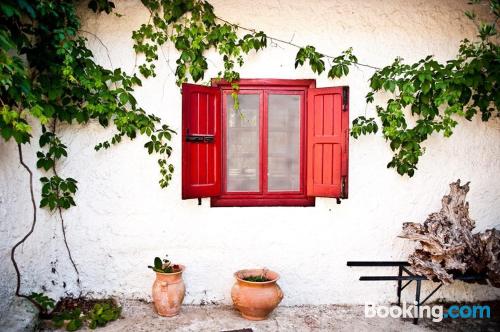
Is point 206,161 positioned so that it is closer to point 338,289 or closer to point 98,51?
point 98,51

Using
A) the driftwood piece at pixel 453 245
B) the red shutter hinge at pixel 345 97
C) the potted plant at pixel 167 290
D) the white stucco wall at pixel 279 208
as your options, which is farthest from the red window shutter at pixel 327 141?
the potted plant at pixel 167 290

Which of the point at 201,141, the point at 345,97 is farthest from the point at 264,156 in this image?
the point at 345,97

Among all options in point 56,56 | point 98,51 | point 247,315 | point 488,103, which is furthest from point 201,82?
point 488,103

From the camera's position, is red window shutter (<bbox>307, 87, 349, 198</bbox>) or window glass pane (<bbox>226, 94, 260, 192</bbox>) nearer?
red window shutter (<bbox>307, 87, 349, 198</bbox>)

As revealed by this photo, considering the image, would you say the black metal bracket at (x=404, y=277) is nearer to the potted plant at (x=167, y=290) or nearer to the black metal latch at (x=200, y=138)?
the potted plant at (x=167, y=290)

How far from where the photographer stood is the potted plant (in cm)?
372

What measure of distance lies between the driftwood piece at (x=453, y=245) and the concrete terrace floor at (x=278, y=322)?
0.50 metres

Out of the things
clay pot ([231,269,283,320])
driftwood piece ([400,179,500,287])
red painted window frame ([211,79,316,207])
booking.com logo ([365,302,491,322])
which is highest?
red painted window frame ([211,79,316,207])

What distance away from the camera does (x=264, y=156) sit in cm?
411

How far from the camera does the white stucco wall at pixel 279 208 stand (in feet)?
13.1

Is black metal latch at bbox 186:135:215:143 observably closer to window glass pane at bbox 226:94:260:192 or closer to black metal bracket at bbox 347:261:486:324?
window glass pane at bbox 226:94:260:192

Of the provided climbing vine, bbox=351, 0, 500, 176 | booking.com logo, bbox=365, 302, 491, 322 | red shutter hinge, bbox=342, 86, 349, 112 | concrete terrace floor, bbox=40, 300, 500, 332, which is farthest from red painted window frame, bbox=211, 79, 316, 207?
booking.com logo, bbox=365, 302, 491, 322

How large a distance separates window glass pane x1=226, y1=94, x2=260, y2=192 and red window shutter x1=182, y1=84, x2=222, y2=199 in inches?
62.7

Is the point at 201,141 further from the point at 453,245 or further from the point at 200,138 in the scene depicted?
the point at 453,245
